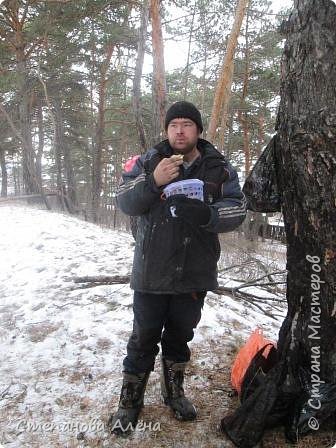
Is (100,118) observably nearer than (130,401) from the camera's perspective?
No

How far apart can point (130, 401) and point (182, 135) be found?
6.42ft

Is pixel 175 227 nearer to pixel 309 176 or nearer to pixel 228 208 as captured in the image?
pixel 228 208

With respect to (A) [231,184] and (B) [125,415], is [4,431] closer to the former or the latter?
(B) [125,415]

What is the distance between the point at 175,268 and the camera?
2641mm

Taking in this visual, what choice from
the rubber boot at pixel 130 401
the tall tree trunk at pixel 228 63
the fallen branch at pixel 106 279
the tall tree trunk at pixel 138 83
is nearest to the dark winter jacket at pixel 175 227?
the rubber boot at pixel 130 401

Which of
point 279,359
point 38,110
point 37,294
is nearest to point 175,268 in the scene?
point 279,359

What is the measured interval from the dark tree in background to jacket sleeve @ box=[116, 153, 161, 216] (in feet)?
2.99

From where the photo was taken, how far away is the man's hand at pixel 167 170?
8.00 ft

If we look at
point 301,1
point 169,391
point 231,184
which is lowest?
point 169,391

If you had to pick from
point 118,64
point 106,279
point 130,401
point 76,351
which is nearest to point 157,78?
point 106,279

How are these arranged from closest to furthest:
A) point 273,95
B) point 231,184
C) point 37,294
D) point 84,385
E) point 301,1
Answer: point 301,1 → point 231,184 → point 84,385 → point 37,294 → point 273,95

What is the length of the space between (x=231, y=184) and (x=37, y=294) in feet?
12.1

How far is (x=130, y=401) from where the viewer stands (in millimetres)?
2836

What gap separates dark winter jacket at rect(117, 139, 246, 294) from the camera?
8.57 feet
